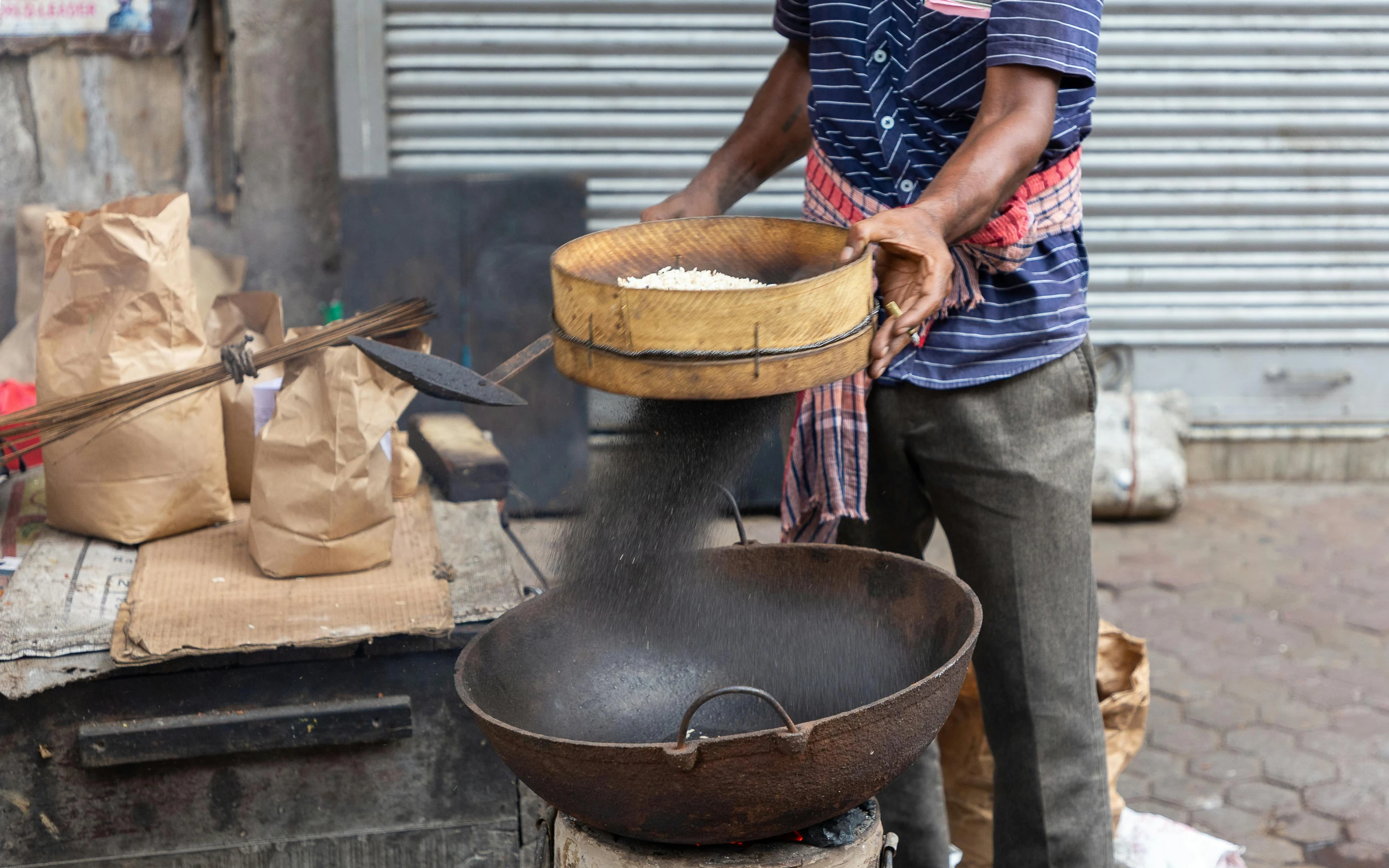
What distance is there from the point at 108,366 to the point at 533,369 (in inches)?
98.4

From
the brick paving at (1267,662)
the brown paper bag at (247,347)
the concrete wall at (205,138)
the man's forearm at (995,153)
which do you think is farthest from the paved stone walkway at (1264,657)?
the concrete wall at (205,138)

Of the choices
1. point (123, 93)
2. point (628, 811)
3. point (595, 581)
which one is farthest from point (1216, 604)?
point (123, 93)

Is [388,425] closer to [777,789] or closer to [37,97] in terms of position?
[777,789]

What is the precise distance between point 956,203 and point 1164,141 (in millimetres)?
3968

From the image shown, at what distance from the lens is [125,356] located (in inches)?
98.5

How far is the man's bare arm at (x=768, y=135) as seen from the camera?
2.54m

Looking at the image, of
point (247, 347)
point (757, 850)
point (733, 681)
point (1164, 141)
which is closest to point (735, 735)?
point (757, 850)

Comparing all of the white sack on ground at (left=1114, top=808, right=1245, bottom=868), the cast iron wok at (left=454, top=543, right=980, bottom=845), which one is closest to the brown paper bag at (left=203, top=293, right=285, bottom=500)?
the cast iron wok at (left=454, top=543, right=980, bottom=845)

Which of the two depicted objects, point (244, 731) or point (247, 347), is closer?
point (244, 731)

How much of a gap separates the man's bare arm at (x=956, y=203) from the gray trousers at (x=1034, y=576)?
437mm

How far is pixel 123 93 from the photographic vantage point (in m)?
4.74

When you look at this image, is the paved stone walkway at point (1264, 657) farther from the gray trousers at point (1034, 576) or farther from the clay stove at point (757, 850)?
the clay stove at point (757, 850)

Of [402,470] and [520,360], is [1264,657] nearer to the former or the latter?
[402,470]

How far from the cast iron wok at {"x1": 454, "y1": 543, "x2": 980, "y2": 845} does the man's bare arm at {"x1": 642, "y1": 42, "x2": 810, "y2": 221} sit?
78cm
